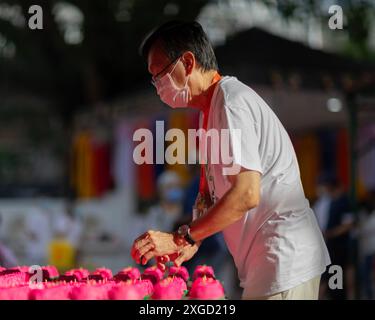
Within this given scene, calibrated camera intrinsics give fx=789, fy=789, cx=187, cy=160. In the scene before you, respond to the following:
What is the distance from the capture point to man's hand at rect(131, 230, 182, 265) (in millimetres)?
2107

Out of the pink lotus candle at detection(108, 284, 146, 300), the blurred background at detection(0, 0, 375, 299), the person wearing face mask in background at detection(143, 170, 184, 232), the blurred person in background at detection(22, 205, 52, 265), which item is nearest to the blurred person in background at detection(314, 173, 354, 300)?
the blurred background at detection(0, 0, 375, 299)

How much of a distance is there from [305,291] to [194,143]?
0.80 m

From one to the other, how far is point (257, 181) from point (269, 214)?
20 cm

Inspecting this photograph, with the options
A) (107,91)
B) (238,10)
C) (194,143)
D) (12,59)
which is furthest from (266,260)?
(12,59)

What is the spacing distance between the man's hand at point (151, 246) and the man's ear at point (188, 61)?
0.48 m

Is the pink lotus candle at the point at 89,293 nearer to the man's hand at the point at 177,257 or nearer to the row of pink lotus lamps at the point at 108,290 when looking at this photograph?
the row of pink lotus lamps at the point at 108,290

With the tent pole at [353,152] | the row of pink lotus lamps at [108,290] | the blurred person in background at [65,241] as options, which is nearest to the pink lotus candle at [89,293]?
the row of pink lotus lamps at [108,290]

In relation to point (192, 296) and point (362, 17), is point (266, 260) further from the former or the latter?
point (362, 17)

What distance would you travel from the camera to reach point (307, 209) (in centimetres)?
231

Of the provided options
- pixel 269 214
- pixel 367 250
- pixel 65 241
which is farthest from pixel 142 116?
pixel 269 214

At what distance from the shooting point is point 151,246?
2107 millimetres

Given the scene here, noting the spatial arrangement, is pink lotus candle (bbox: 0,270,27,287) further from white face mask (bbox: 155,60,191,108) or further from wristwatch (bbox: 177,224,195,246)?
white face mask (bbox: 155,60,191,108)

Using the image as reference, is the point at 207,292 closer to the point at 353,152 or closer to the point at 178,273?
the point at 178,273

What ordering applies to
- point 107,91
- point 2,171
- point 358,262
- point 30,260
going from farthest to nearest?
point 2,171 < point 107,91 < point 30,260 < point 358,262
